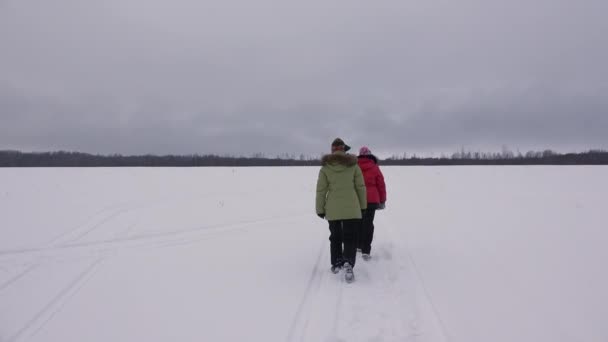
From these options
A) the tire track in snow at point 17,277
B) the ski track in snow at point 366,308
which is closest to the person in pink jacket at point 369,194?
the ski track in snow at point 366,308

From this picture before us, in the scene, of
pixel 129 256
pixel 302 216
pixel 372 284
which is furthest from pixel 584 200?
pixel 129 256

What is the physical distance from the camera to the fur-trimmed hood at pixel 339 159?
16.0ft

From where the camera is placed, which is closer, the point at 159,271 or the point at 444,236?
the point at 159,271

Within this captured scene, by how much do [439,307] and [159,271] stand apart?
3.96 meters

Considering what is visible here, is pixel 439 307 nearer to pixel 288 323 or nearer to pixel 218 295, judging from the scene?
pixel 288 323

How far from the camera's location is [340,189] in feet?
16.2

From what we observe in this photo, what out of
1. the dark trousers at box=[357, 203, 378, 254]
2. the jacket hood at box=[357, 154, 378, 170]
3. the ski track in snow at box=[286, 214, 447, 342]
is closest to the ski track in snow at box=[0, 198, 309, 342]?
the ski track in snow at box=[286, 214, 447, 342]

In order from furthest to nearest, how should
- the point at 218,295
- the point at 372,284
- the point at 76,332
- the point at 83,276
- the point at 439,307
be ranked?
the point at 83,276 → the point at 372,284 → the point at 218,295 → the point at 439,307 → the point at 76,332

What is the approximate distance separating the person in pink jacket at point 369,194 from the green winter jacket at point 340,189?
790 millimetres

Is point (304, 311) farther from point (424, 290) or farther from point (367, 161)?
point (367, 161)

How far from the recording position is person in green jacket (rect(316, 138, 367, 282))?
192 inches

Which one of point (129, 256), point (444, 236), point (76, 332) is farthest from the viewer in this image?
point (444, 236)

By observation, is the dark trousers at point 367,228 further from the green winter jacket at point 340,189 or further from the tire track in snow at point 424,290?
the green winter jacket at point 340,189

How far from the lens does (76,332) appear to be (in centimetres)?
352
